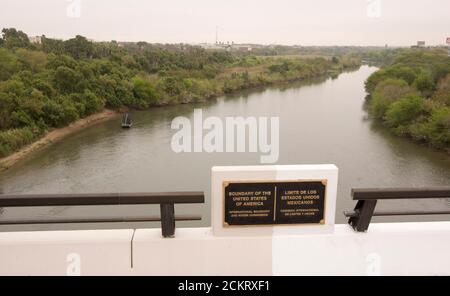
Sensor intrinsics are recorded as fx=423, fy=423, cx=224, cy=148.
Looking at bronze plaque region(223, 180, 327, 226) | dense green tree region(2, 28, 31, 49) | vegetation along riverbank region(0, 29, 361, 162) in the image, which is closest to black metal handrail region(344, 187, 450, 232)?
bronze plaque region(223, 180, 327, 226)

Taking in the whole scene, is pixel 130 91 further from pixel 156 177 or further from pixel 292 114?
pixel 156 177

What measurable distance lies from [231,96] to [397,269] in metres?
39.9

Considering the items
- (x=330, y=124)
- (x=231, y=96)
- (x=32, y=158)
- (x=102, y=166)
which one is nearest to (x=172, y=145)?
(x=102, y=166)

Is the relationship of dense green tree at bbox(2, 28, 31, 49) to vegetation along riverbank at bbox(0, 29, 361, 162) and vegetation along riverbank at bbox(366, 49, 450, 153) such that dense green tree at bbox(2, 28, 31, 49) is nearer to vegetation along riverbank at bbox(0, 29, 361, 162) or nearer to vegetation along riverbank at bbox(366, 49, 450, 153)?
vegetation along riverbank at bbox(0, 29, 361, 162)

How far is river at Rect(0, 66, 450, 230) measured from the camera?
53.6ft

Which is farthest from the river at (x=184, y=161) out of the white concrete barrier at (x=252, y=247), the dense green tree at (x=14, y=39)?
the dense green tree at (x=14, y=39)

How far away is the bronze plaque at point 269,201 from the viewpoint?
2.74 m

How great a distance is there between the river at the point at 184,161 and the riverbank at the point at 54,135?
1.52ft

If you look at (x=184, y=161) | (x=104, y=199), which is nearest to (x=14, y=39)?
(x=184, y=161)

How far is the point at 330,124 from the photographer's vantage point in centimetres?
2878

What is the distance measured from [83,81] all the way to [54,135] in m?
5.76

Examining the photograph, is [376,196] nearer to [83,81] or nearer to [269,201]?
[269,201]

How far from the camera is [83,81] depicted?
29.4m

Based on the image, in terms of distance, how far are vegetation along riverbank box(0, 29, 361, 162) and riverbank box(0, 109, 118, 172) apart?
296mm
